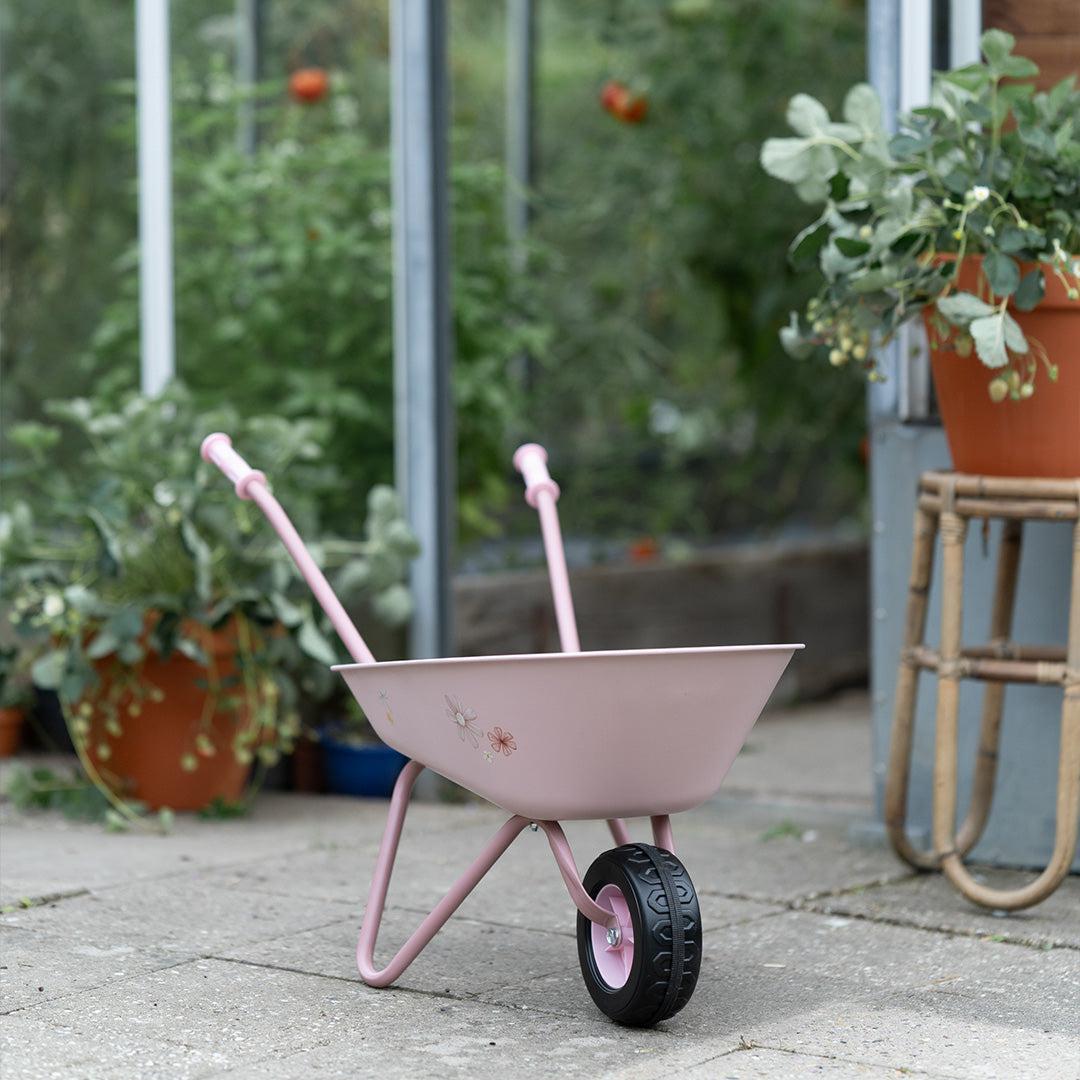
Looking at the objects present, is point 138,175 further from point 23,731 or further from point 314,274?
point 23,731

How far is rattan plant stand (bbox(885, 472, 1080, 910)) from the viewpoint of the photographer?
3096 mm

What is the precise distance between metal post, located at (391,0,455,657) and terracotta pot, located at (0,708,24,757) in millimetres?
980

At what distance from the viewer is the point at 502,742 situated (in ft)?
7.93

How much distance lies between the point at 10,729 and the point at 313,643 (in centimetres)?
104

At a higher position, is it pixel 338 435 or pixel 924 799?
pixel 338 435

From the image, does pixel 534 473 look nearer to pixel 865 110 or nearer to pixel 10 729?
pixel 865 110

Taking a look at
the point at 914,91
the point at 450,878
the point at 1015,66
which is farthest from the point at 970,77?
the point at 450,878

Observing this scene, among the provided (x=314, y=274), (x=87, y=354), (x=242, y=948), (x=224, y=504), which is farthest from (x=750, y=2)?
(x=242, y=948)

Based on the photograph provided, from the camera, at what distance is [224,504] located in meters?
3.94

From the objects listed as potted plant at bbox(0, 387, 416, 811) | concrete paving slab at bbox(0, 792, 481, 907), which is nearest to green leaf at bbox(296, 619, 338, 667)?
potted plant at bbox(0, 387, 416, 811)

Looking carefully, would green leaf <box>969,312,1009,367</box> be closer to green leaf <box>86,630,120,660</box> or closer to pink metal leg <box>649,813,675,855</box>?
pink metal leg <box>649,813,675,855</box>

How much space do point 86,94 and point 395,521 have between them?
153cm

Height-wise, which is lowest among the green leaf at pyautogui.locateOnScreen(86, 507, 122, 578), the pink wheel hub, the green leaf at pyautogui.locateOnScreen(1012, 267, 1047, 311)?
the pink wheel hub

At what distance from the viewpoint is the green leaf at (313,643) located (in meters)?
3.86
